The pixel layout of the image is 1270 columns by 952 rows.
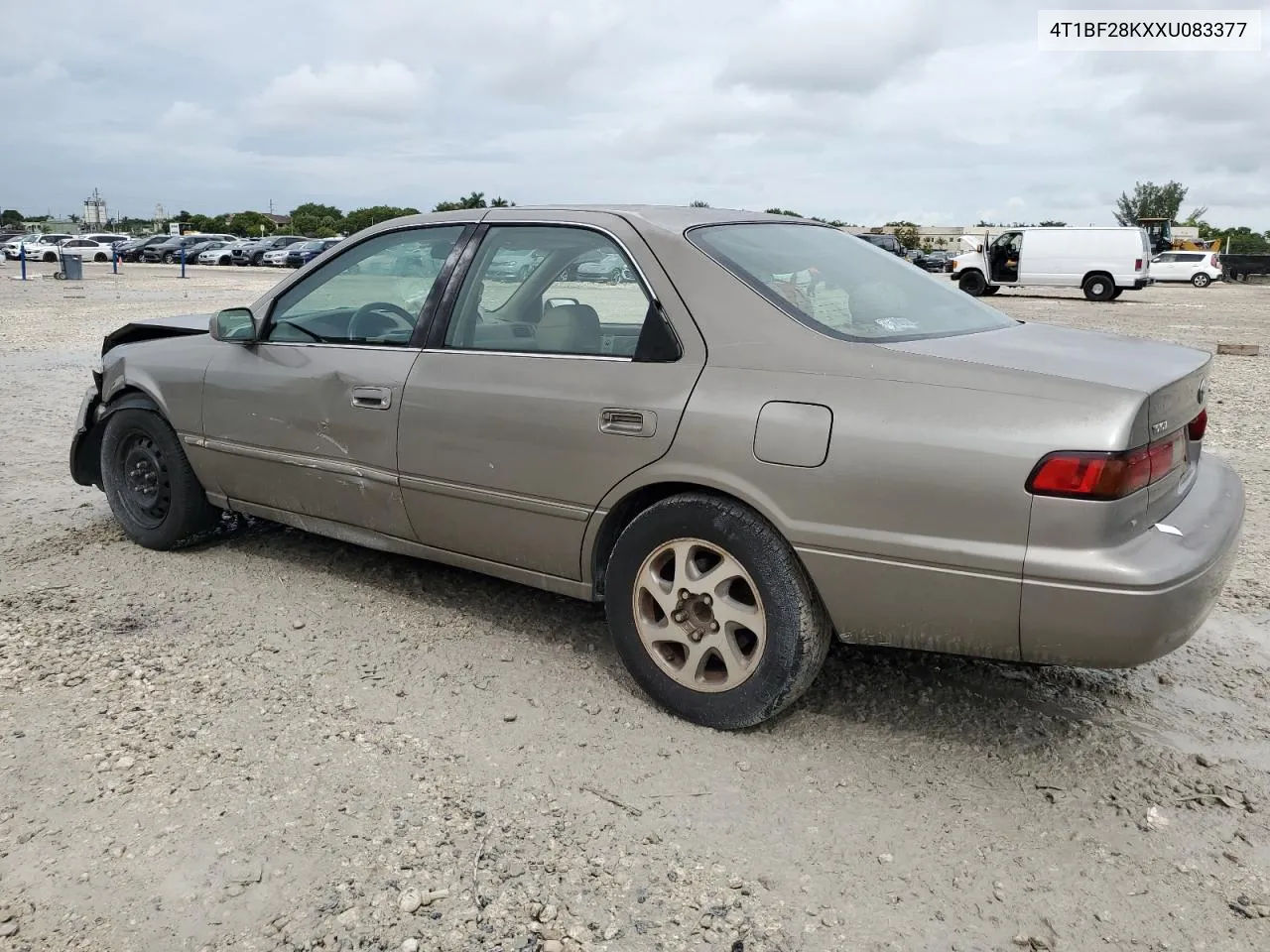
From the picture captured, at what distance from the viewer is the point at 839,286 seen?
137 inches

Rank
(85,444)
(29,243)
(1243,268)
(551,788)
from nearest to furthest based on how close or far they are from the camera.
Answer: (551,788)
(85,444)
(29,243)
(1243,268)

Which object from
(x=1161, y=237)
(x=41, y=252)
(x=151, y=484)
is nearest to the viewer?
(x=151, y=484)

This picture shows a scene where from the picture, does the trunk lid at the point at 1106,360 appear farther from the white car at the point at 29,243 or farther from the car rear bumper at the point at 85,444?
the white car at the point at 29,243

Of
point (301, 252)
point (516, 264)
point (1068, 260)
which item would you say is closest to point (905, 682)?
point (516, 264)

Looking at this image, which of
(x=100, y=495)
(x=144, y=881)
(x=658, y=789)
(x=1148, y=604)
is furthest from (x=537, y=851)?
(x=100, y=495)

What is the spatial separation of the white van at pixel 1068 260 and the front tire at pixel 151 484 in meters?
29.3

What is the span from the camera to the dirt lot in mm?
2396

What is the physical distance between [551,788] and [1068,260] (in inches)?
1209

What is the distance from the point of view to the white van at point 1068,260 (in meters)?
29.5

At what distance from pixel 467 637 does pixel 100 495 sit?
3038mm

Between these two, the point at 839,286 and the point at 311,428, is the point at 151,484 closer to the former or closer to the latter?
the point at 311,428

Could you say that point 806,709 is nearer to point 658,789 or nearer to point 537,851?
point 658,789

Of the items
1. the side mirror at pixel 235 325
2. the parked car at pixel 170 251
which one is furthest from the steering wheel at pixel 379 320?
the parked car at pixel 170 251

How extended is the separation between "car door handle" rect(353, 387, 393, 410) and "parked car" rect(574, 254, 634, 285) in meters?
0.82
